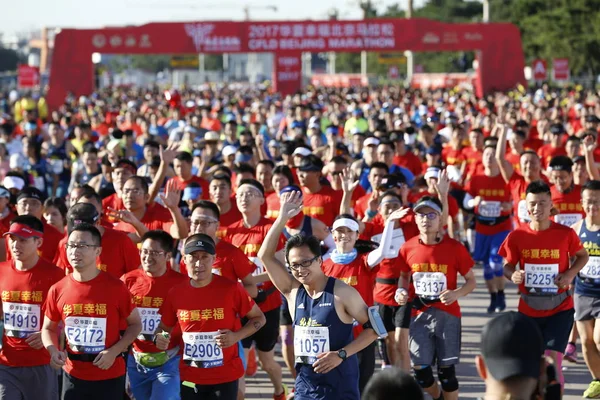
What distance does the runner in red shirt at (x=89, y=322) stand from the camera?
672 centimetres

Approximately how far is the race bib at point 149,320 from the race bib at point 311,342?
50.5 inches

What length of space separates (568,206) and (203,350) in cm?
518

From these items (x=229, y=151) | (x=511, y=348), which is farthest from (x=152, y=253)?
(x=229, y=151)

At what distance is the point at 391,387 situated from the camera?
3.77 meters

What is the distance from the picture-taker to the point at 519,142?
1478cm

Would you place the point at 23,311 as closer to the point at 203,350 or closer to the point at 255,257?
the point at 203,350

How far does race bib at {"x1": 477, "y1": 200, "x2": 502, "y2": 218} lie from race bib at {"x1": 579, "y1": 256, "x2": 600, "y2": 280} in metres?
3.52

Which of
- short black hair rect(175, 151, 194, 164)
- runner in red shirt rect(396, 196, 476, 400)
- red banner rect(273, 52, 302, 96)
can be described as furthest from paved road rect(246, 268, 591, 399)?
red banner rect(273, 52, 302, 96)

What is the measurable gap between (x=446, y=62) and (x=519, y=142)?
79.0 m

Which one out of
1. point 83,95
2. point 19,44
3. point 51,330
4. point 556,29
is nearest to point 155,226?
point 51,330

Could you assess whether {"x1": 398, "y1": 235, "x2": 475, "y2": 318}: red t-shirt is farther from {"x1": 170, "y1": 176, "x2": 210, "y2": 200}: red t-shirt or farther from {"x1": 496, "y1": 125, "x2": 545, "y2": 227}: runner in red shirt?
{"x1": 170, "y1": 176, "x2": 210, "y2": 200}: red t-shirt

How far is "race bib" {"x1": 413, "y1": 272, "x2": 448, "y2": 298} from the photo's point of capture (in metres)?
8.34

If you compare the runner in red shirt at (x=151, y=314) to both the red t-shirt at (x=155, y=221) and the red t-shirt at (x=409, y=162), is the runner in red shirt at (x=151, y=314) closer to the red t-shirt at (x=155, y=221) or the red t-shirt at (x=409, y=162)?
the red t-shirt at (x=155, y=221)

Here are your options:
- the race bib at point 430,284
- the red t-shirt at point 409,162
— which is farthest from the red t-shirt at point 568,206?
the red t-shirt at point 409,162
